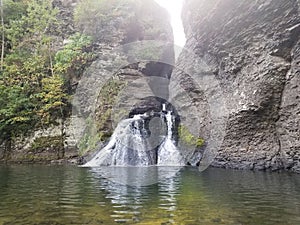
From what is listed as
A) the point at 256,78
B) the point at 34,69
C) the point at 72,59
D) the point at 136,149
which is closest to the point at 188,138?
the point at 136,149

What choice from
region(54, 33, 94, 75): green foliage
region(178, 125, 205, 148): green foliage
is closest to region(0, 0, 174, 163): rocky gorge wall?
region(54, 33, 94, 75): green foliage

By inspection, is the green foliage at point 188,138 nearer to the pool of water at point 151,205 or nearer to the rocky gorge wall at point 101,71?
the rocky gorge wall at point 101,71

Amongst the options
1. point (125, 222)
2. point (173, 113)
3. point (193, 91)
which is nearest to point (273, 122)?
point (193, 91)

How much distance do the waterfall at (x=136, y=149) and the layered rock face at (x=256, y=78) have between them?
3371 millimetres

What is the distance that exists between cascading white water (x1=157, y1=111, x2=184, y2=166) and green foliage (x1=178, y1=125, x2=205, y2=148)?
707 mm

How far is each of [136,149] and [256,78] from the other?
8532 mm

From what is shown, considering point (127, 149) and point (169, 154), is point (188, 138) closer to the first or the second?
point (169, 154)

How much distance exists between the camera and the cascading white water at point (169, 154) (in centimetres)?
1811

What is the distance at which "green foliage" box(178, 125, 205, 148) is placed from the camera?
57.2ft

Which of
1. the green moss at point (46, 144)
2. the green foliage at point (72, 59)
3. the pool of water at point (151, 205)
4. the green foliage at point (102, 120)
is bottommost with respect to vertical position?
the pool of water at point (151, 205)

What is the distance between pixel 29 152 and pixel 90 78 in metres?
7.16

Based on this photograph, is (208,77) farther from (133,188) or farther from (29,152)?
(29,152)

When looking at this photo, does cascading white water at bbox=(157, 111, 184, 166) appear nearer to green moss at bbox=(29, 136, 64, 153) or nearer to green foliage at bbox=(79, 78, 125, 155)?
green foliage at bbox=(79, 78, 125, 155)

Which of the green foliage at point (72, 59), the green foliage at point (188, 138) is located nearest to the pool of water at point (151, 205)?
the green foliage at point (188, 138)
